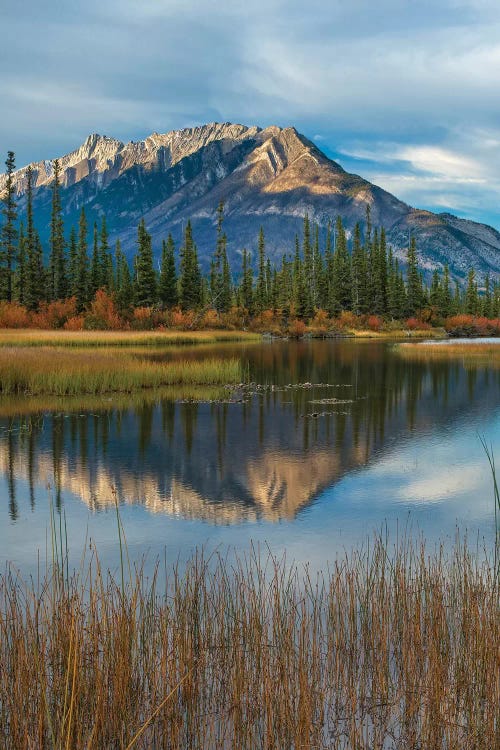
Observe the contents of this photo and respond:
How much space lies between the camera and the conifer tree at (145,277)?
87.8m

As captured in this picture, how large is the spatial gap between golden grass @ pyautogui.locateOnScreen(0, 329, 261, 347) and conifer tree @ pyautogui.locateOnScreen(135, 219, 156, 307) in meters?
14.7

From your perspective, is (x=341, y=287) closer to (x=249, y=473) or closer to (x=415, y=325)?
(x=415, y=325)

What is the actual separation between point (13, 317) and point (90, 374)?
4065 centimetres

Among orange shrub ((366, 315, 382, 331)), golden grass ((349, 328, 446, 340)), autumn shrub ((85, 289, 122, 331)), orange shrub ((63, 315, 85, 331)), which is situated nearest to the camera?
orange shrub ((63, 315, 85, 331))

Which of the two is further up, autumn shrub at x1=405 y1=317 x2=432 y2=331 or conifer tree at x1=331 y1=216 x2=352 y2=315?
conifer tree at x1=331 y1=216 x2=352 y2=315

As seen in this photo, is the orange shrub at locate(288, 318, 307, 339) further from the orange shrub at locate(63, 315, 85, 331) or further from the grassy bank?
the grassy bank

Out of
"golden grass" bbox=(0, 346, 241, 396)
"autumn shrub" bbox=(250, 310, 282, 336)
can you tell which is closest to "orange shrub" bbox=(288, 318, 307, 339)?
"autumn shrub" bbox=(250, 310, 282, 336)

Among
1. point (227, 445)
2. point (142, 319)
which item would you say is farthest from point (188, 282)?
point (227, 445)

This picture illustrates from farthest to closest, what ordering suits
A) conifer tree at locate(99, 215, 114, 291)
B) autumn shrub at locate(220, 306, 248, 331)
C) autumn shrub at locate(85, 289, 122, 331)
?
autumn shrub at locate(220, 306, 248, 331), conifer tree at locate(99, 215, 114, 291), autumn shrub at locate(85, 289, 122, 331)

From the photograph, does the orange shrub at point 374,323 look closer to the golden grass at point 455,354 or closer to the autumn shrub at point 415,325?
the autumn shrub at point 415,325

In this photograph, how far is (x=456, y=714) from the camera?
18.5 feet

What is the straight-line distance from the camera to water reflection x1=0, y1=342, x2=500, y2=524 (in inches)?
571

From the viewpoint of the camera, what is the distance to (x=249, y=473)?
16781 mm

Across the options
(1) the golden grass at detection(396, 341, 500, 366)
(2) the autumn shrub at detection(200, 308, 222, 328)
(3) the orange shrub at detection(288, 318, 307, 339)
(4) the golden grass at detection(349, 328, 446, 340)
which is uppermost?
(2) the autumn shrub at detection(200, 308, 222, 328)
